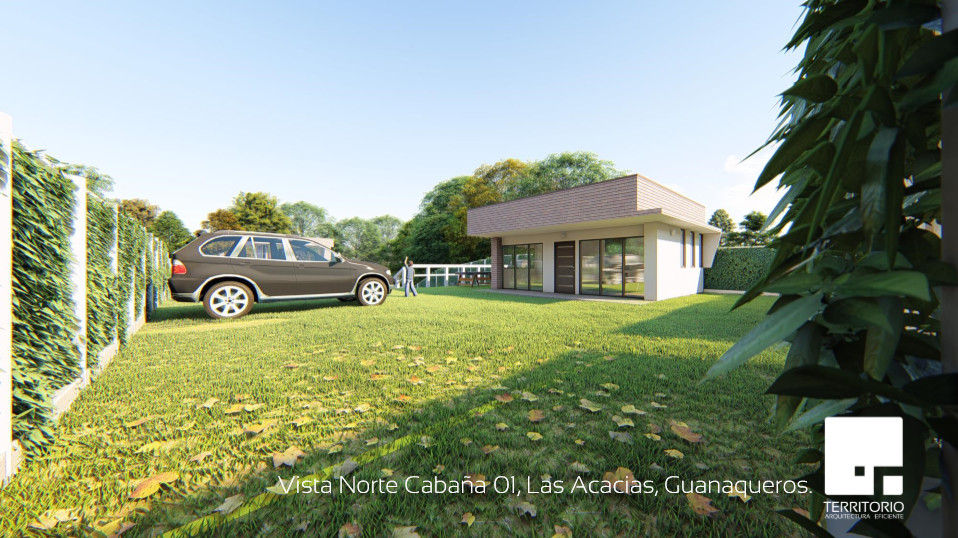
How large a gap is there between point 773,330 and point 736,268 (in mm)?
21126

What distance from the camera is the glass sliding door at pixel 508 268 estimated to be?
1800cm

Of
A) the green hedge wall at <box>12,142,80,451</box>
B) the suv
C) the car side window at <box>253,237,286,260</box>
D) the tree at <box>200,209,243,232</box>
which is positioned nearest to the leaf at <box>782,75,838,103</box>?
the green hedge wall at <box>12,142,80,451</box>

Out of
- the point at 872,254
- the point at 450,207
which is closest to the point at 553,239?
the point at 872,254

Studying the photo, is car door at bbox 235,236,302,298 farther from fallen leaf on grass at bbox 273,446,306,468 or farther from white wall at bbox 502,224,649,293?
white wall at bbox 502,224,649,293

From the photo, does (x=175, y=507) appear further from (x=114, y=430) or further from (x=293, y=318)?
(x=293, y=318)

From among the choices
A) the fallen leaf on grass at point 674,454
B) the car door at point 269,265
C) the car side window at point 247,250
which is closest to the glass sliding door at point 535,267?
the car door at point 269,265

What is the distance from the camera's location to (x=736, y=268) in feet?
58.0

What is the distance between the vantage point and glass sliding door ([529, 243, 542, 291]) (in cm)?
1661

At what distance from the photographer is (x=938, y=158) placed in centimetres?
54

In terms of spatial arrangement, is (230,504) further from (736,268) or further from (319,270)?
(736,268)

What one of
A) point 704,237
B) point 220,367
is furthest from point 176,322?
point 704,237

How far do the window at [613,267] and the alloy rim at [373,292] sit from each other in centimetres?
825

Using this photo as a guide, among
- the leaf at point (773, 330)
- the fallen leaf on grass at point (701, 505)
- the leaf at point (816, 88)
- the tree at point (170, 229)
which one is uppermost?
the tree at point (170, 229)

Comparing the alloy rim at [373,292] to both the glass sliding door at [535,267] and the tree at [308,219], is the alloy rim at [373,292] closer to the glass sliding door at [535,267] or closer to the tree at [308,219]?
the glass sliding door at [535,267]
